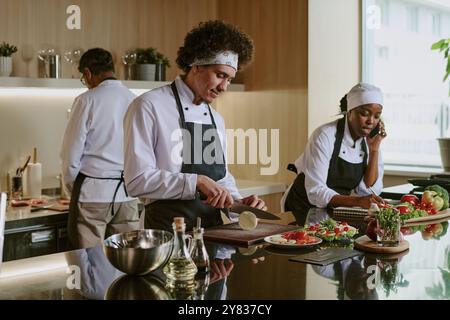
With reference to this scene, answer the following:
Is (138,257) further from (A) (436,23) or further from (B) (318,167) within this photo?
(A) (436,23)

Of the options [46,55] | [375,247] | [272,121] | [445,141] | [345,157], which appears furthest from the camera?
[272,121]

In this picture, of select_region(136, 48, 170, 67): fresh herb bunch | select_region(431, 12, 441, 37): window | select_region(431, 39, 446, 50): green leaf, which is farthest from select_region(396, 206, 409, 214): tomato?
select_region(431, 12, 441, 37): window

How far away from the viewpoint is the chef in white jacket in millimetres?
3602

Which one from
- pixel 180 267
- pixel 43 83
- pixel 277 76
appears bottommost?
pixel 180 267

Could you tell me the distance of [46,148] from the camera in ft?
14.2

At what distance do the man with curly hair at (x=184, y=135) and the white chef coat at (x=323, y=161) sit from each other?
615 millimetres

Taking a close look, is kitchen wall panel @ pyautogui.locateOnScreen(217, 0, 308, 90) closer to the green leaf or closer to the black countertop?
the green leaf

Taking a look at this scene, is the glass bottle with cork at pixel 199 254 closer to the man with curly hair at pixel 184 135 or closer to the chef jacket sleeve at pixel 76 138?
the man with curly hair at pixel 184 135

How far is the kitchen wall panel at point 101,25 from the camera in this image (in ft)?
13.2

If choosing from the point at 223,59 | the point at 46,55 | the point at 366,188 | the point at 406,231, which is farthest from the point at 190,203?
the point at 46,55

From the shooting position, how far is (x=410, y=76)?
534 centimetres

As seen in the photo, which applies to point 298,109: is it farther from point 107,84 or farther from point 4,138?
point 4,138

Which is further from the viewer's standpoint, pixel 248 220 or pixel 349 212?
pixel 349 212

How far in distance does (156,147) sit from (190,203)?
0.88 ft
